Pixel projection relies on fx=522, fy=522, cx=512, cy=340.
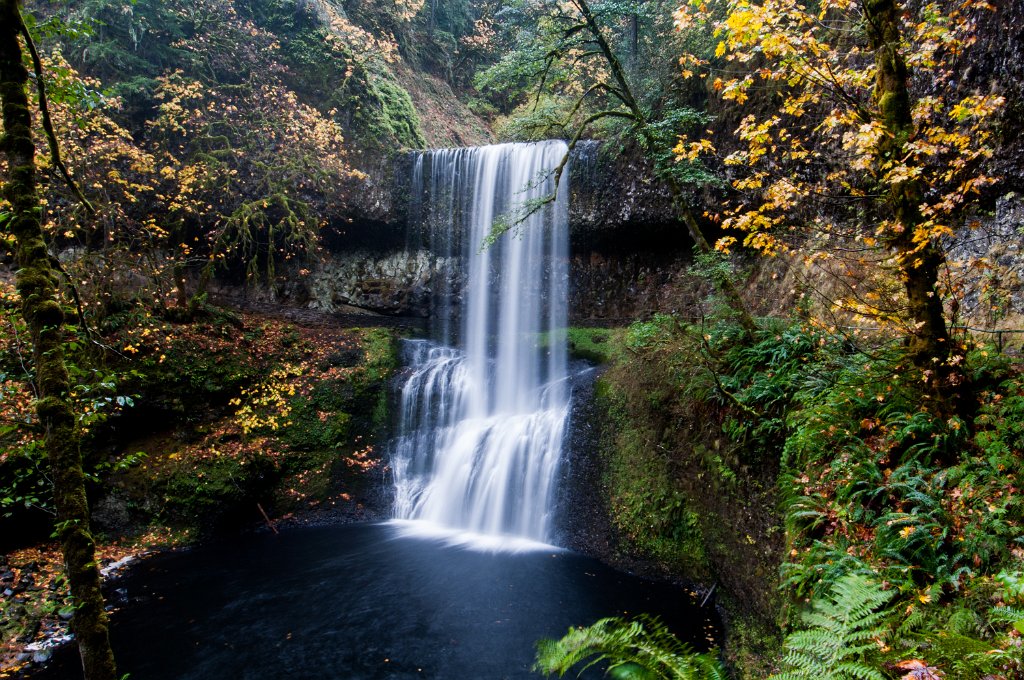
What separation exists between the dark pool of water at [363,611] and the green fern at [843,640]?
10.7 ft

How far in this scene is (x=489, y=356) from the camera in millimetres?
13781

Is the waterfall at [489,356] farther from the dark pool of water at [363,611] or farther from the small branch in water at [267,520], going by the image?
the small branch in water at [267,520]

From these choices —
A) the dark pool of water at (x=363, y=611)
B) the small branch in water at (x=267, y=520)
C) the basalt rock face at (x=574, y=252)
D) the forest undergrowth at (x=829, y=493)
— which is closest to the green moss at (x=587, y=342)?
the basalt rock face at (x=574, y=252)

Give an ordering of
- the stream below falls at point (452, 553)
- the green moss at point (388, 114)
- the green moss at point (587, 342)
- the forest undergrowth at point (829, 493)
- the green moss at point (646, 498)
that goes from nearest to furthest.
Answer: the forest undergrowth at point (829, 493)
the stream below falls at point (452, 553)
the green moss at point (646, 498)
the green moss at point (587, 342)
the green moss at point (388, 114)

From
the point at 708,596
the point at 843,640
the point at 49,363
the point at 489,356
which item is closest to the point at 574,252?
the point at 489,356

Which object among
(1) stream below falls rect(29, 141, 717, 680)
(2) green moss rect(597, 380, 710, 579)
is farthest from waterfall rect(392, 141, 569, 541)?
(2) green moss rect(597, 380, 710, 579)

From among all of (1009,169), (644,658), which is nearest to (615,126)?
(1009,169)

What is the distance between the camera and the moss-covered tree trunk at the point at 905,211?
4.07 metres

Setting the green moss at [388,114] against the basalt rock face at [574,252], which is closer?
the basalt rock face at [574,252]

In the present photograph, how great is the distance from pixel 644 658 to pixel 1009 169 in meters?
7.31

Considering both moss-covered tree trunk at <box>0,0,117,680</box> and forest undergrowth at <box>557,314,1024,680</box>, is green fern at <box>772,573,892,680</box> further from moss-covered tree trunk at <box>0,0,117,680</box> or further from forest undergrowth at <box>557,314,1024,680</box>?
moss-covered tree trunk at <box>0,0,117,680</box>

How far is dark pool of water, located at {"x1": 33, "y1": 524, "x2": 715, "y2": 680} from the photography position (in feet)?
19.0

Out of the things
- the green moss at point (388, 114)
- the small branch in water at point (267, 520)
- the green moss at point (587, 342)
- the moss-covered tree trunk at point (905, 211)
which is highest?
the green moss at point (388, 114)

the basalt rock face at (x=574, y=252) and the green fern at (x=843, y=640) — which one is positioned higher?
the basalt rock face at (x=574, y=252)
